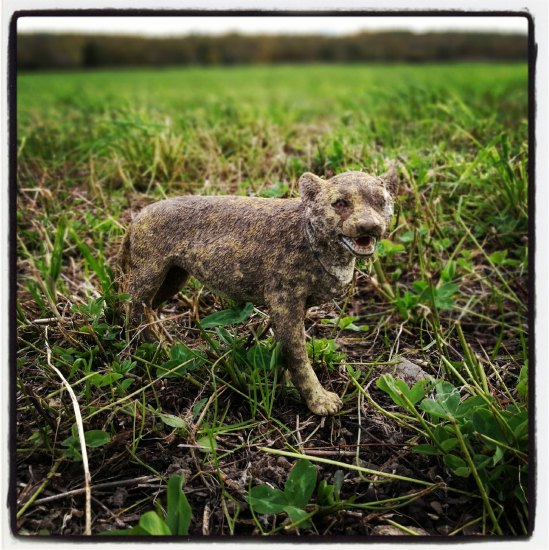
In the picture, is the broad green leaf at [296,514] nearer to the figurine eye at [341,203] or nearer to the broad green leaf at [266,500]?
the broad green leaf at [266,500]

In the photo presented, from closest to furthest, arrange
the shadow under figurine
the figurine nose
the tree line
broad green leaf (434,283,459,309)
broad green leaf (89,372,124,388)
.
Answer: the figurine nose → the shadow under figurine → broad green leaf (89,372,124,388) → broad green leaf (434,283,459,309) → the tree line

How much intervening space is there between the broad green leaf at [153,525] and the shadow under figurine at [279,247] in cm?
59

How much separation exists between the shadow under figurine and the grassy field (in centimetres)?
11

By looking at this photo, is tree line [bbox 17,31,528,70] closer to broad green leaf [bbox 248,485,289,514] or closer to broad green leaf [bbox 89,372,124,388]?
broad green leaf [bbox 89,372,124,388]

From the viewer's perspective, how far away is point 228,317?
5.93 ft

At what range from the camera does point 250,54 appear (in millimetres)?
7691

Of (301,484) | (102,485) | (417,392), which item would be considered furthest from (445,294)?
(102,485)

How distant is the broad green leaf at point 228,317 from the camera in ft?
5.83

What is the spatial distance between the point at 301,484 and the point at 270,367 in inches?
14.4

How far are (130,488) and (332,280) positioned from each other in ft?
2.67

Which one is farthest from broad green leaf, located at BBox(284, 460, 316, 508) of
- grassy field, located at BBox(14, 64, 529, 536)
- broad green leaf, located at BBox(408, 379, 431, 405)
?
broad green leaf, located at BBox(408, 379, 431, 405)

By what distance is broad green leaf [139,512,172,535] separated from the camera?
1298 millimetres

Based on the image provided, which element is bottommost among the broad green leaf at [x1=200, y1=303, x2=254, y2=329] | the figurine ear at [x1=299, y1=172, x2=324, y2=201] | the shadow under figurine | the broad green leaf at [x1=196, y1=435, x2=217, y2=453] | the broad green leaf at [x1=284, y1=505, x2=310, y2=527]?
the broad green leaf at [x1=284, y1=505, x2=310, y2=527]

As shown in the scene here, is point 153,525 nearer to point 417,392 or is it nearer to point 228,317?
point 228,317
